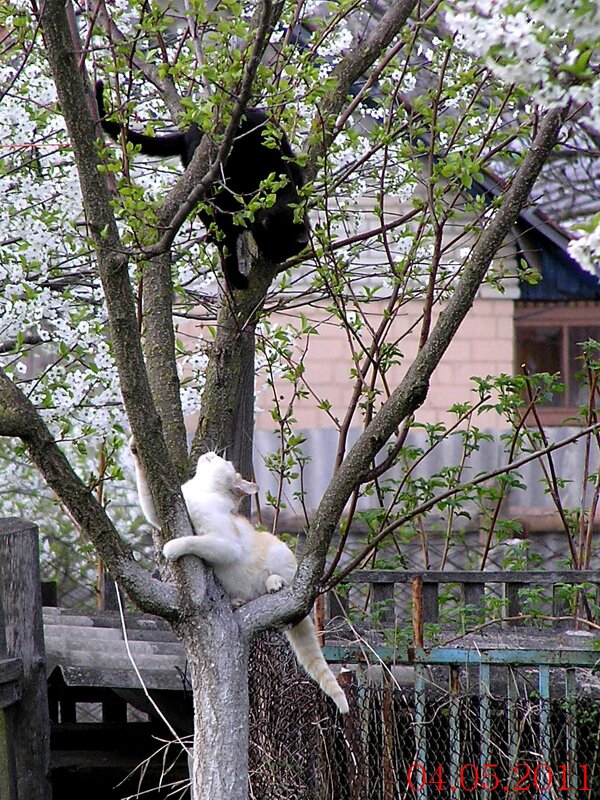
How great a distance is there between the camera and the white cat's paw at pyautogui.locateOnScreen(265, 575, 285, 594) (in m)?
3.03

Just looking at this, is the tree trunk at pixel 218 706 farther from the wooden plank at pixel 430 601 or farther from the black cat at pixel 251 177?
the wooden plank at pixel 430 601

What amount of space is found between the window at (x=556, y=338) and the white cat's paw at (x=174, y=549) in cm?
712

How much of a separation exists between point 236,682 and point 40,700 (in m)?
1.39

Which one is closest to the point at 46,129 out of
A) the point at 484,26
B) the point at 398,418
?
the point at 398,418

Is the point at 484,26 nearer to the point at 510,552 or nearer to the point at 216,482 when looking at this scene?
the point at 216,482

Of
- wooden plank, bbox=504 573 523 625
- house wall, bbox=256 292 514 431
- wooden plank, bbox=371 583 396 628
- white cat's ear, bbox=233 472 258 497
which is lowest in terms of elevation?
wooden plank, bbox=504 573 523 625

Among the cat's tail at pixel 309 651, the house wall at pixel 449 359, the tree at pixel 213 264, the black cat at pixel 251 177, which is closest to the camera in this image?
the tree at pixel 213 264

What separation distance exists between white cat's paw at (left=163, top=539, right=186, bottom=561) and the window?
23.4ft

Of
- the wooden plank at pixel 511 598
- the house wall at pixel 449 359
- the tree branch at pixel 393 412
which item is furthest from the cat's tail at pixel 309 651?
the house wall at pixel 449 359

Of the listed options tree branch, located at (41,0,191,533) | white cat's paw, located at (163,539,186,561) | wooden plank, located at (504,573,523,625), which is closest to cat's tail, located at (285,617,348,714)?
white cat's paw, located at (163,539,186,561)

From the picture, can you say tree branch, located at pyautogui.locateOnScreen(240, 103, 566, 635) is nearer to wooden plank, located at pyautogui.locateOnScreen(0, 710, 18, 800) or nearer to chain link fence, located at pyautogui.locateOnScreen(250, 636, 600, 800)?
chain link fence, located at pyautogui.locateOnScreen(250, 636, 600, 800)

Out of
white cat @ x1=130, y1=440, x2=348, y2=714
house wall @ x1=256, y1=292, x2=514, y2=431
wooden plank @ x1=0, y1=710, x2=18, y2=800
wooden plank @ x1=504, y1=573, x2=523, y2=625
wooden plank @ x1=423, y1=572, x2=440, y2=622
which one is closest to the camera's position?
white cat @ x1=130, y1=440, x2=348, y2=714

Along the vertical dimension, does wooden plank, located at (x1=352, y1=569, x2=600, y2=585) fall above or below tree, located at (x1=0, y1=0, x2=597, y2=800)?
below

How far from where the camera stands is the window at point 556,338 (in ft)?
30.2
